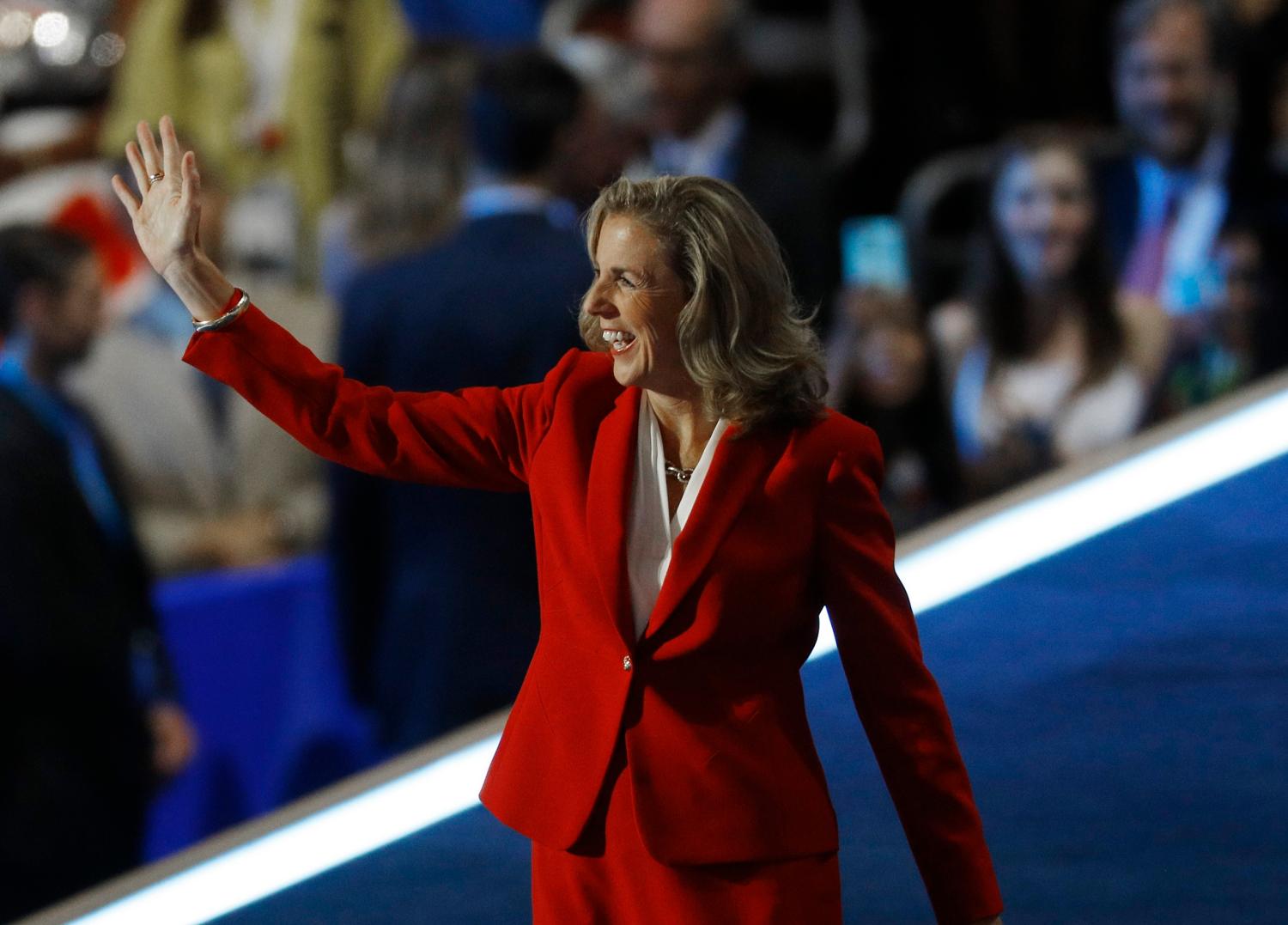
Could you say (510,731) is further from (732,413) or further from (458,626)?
(458,626)

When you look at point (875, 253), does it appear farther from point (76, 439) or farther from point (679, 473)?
point (679, 473)

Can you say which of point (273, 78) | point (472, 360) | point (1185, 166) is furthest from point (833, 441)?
point (273, 78)

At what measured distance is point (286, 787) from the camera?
397 cm

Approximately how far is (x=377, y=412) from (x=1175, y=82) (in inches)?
99.2

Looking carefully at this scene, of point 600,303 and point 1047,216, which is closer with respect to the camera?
point 600,303

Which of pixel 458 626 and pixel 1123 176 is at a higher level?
pixel 1123 176

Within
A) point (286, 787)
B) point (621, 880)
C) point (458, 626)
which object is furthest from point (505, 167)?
point (621, 880)

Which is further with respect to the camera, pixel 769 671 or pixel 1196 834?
pixel 1196 834

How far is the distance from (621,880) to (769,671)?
212 millimetres

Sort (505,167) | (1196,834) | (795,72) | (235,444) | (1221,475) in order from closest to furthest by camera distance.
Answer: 1. (1196,834)
2. (1221,475)
3. (505,167)
4. (235,444)
5. (795,72)

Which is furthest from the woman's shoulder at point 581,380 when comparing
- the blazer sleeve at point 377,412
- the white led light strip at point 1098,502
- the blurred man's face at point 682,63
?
the blurred man's face at point 682,63

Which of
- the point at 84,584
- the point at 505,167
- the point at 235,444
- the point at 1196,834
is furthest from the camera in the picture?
the point at 235,444

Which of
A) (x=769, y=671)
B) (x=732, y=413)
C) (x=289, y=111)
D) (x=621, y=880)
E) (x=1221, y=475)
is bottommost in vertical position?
(x=1221, y=475)

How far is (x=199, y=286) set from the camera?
154 cm
